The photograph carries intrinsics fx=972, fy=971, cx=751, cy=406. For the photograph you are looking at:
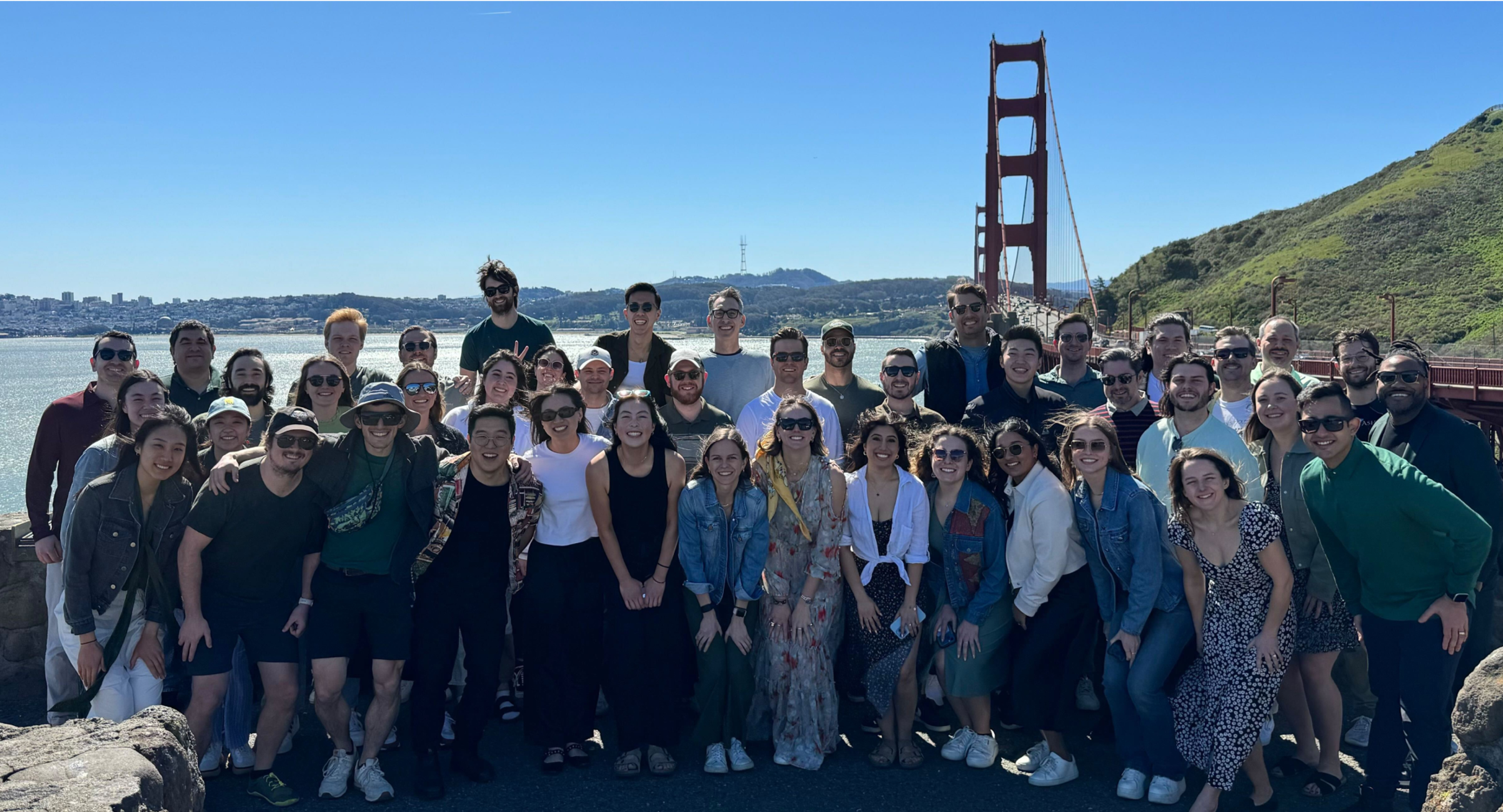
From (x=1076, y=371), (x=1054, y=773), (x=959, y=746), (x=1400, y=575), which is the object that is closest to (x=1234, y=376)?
(x=1076, y=371)

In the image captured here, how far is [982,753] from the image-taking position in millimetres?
4582

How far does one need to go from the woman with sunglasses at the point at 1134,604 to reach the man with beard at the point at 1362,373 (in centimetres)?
174

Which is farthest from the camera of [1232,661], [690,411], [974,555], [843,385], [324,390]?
[843,385]

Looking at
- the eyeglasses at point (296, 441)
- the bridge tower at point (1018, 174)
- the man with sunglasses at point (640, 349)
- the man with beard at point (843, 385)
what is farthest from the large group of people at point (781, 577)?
the bridge tower at point (1018, 174)

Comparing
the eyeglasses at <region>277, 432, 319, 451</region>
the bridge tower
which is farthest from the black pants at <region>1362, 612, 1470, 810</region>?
the bridge tower

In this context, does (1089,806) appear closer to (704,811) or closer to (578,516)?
(704,811)

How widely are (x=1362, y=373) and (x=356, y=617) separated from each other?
17.3ft

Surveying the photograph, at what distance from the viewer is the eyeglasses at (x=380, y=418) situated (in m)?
4.41

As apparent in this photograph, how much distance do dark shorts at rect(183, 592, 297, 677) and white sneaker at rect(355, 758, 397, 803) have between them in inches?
23.4

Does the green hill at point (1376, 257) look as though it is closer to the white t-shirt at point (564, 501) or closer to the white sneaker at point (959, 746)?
the white sneaker at point (959, 746)

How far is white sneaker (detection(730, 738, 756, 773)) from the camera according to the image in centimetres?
458

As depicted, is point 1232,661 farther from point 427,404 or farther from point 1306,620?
point 427,404

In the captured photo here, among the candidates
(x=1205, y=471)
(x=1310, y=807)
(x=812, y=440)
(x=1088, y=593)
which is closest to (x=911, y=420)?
(x=812, y=440)

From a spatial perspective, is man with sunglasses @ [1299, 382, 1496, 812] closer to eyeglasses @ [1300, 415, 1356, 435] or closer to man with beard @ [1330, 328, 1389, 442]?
eyeglasses @ [1300, 415, 1356, 435]
